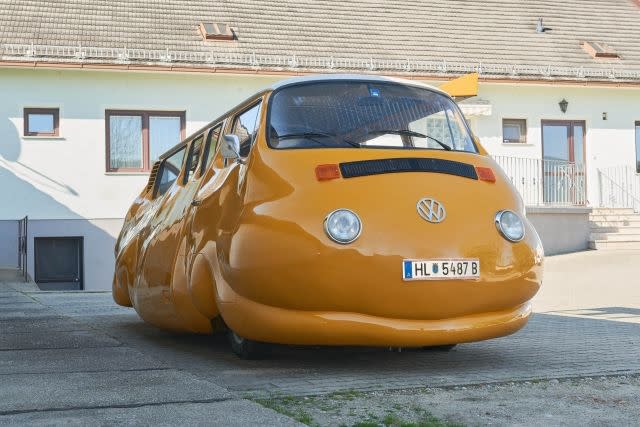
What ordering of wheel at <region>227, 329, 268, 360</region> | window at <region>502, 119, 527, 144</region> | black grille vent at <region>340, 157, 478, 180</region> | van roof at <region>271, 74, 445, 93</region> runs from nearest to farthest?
1. black grille vent at <region>340, 157, 478, 180</region>
2. wheel at <region>227, 329, 268, 360</region>
3. van roof at <region>271, 74, 445, 93</region>
4. window at <region>502, 119, 527, 144</region>

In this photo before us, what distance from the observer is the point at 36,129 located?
22.1 m

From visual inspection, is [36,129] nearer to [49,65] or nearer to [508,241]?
[49,65]

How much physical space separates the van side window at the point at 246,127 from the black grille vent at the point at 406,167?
2.65 feet

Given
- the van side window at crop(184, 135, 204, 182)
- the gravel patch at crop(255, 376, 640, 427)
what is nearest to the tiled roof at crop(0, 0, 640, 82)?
the van side window at crop(184, 135, 204, 182)

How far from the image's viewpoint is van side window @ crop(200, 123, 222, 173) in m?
7.25

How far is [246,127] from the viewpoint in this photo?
21.5 feet

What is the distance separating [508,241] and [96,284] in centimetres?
1744

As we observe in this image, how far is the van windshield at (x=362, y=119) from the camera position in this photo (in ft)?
20.1

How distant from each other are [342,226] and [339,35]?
67.6ft

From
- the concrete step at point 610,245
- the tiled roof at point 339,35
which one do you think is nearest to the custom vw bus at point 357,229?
the concrete step at point 610,245

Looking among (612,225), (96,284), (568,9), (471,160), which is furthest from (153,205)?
(568,9)

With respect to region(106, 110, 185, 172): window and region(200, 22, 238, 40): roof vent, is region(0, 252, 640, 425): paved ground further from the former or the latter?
region(200, 22, 238, 40): roof vent

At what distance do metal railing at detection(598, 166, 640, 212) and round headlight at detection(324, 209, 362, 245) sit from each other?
2051 cm

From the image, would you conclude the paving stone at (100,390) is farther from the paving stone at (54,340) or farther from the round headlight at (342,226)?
the paving stone at (54,340)
